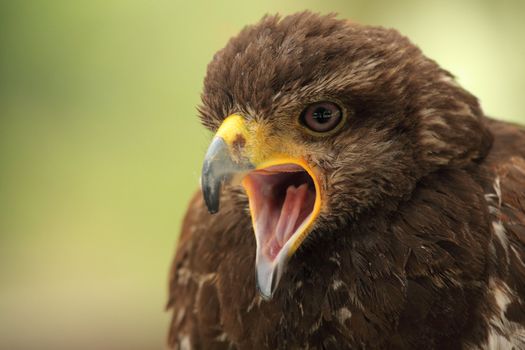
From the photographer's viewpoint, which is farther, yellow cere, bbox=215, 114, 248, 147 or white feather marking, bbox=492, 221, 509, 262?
white feather marking, bbox=492, 221, 509, 262

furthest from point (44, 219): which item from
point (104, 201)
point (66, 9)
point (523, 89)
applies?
point (523, 89)

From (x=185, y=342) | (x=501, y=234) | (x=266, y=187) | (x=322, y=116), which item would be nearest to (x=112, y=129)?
(x=185, y=342)

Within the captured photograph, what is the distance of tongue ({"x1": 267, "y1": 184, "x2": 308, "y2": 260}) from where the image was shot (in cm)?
204

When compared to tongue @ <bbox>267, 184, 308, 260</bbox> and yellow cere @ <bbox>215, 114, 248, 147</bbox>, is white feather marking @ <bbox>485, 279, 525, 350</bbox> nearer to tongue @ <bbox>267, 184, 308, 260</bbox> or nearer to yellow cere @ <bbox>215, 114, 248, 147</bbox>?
tongue @ <bbox>267, 184, 308, 260</bbox>

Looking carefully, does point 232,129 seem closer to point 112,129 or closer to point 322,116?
point 322,116

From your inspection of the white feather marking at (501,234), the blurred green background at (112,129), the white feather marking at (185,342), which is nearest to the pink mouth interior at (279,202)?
Result: the white feather marking at (501,234)

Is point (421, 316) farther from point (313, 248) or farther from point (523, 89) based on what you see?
point (523, 89)

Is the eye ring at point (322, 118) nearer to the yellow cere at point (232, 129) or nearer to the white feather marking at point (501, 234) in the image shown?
the yellow cere at point (232, 129)

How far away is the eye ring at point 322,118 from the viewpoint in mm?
2062

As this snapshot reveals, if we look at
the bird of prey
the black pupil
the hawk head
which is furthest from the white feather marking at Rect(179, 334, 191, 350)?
the black pupil

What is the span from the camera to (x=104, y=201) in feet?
19.6

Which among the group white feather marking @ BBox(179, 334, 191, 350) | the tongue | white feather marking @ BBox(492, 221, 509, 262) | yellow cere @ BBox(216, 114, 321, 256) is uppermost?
yellow cere @ BBox(216, 114, 321, 256)

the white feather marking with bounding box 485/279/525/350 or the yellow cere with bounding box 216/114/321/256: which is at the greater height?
the yellow cere with bounding box 216/114/321/256

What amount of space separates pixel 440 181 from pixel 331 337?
53 centimetres
